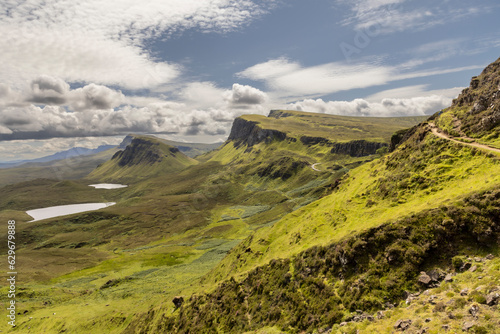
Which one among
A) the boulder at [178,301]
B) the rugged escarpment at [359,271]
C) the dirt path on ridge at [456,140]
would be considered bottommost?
the boulder at [178,301]

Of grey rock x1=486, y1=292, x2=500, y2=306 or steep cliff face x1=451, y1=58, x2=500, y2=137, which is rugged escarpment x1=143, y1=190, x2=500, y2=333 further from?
steep cliff face x1=451, y1=58, x2=500, y2=137

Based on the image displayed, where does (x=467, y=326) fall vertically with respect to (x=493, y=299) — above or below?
below

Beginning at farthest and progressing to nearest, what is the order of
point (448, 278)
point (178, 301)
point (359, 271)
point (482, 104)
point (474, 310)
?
point (178, 301) < point (482, 104) < point (359, 271) < point (448, 278) < point (474, 310)

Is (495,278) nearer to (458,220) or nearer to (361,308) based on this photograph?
(458,220)

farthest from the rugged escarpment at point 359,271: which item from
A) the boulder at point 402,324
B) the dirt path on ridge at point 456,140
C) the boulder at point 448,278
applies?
the dirt path on ridge at point 456,140

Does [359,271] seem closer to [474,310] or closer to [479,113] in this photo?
[474,310]

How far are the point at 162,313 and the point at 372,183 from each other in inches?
2354

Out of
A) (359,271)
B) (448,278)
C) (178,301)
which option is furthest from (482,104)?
(178,301)

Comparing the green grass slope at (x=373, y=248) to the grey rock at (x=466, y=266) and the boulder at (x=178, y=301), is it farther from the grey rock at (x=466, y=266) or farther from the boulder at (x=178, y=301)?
the boulder at (x=178, y=301)

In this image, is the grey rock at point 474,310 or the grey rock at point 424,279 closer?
the grey rock at point 474,310

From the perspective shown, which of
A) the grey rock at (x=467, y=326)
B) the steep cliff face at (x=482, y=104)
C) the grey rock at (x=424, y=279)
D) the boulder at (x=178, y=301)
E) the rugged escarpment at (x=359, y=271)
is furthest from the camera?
the boulder at (x=178, y=301)

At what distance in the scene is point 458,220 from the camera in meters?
26.5

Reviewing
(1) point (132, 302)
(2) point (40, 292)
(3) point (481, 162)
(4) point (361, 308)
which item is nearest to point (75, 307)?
(1) point (132, 302)

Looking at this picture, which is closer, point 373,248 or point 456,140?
point 373,248
